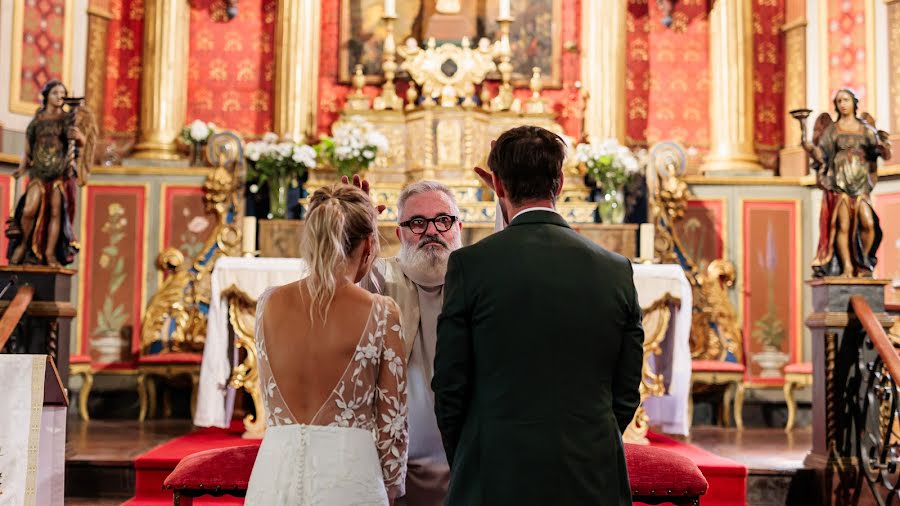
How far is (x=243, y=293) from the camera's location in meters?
5.70

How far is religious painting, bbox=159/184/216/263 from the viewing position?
7.71 meters

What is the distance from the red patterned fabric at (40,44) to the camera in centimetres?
772

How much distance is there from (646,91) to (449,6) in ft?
5.74

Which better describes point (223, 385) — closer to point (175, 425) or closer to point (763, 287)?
point (175, 425)

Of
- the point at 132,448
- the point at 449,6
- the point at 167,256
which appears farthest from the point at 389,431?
the point at 449,6

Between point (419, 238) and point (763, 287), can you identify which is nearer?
point (419, 238)

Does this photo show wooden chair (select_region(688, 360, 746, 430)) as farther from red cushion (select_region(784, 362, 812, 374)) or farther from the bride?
the bride

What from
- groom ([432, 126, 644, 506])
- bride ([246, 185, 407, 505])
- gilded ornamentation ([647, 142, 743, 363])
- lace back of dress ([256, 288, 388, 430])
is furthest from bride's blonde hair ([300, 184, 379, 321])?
gilded ornamentation ([647, 142, 743, 363])

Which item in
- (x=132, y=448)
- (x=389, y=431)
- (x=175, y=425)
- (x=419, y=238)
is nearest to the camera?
(x=389, y=431)

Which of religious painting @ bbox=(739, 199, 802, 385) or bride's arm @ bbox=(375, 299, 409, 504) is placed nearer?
bride's arm @ bbox=(375, 299, 409, 504)

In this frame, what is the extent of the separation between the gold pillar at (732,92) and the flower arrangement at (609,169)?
2.90 feet

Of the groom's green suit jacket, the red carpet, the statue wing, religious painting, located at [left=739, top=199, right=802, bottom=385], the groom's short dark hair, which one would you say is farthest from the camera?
religious painting, located at [left=739, top=199, right=802, bottom=385]

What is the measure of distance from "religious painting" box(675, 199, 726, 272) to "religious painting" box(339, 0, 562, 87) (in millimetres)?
1488

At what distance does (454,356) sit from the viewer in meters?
2.12
